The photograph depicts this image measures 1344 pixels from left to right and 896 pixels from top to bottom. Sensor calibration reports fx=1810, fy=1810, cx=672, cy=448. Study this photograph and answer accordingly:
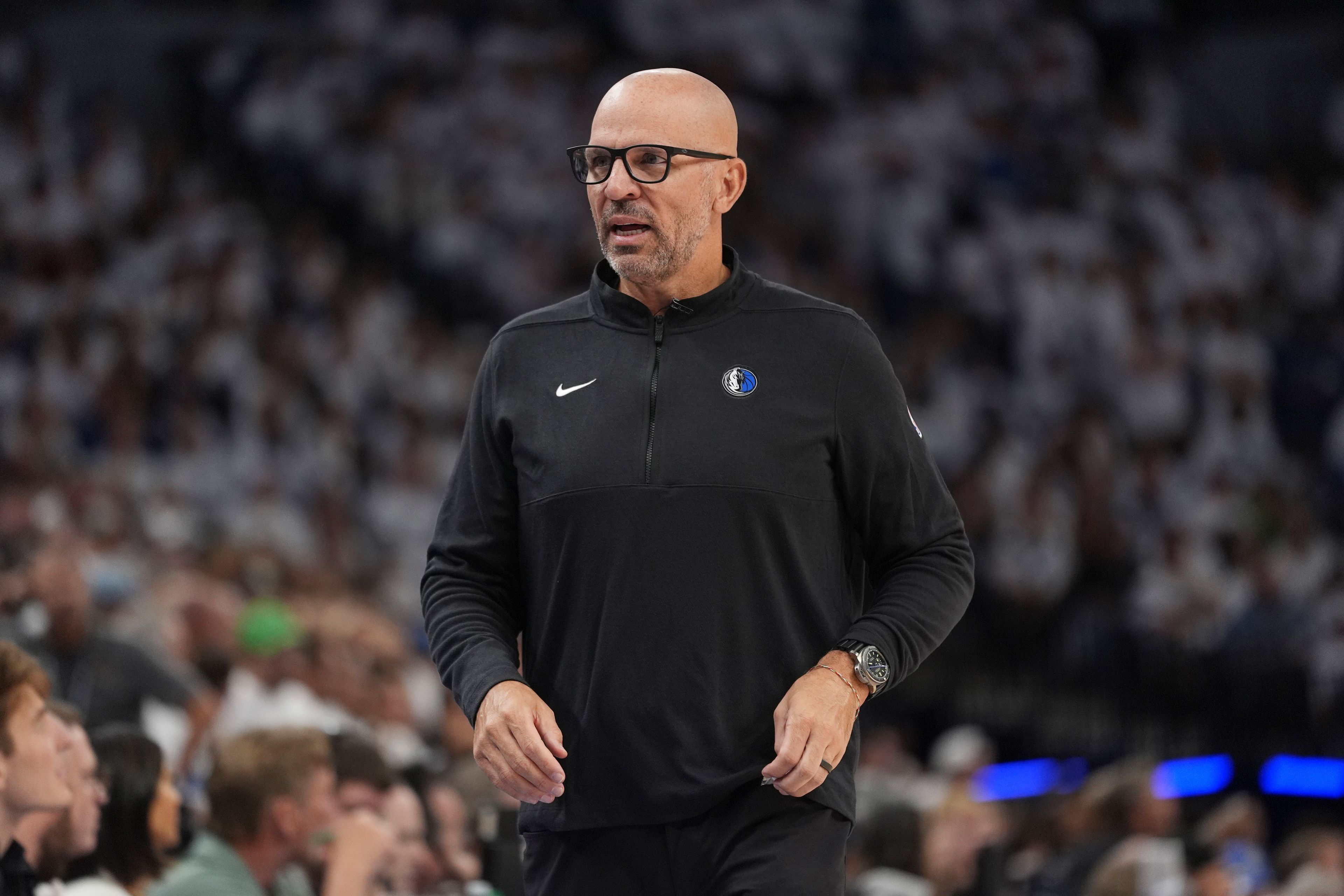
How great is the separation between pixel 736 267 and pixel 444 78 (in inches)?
520

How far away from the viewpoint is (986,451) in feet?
43.9

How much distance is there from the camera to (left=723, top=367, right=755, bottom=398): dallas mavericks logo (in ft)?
8.96

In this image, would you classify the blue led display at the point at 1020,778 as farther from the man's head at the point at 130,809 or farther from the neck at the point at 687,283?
the neck at the point at 687,283

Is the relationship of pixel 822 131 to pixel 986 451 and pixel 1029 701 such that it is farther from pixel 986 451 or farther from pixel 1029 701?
pixel 1029 701

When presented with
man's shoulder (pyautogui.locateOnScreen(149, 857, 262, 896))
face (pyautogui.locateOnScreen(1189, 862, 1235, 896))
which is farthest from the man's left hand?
face (pyautogui.locateOnScreen(1189, 862, 1235, 896))

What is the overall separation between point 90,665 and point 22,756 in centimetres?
300

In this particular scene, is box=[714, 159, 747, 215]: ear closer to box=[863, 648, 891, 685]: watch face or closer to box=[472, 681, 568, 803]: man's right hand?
box=[863, 648, 891, 685]: watch face

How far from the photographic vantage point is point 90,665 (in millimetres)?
6320

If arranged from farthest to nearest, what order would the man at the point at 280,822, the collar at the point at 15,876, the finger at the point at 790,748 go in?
the man at the point at 280,822 → the collar at the point at 15,876 → the finger at the point at 790,748

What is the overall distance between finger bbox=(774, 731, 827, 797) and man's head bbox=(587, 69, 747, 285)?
2.51 ft

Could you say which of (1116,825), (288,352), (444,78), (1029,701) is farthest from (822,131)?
(1116,825)

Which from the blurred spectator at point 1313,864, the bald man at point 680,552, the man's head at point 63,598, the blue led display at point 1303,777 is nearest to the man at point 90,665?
the man's head at point 63,598

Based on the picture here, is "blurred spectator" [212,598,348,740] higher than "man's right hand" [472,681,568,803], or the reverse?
"man's right hand" [472,681,568,803]

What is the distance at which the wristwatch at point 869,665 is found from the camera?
8.55ft
